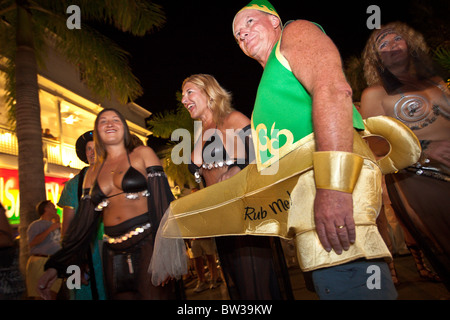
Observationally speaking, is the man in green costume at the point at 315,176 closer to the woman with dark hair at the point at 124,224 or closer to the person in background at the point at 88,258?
the woman with dark hair at the point at 124,224

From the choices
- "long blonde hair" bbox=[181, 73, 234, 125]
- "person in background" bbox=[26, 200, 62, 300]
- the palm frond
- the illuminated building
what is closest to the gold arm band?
"long blonde hair" bbox=[181, 73, 234, 125]

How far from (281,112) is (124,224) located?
5.62 feet

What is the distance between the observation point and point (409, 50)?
2.51 metres

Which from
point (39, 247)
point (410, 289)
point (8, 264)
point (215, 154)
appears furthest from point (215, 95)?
point (39, 247)

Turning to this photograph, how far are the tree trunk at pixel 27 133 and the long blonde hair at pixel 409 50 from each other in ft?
19.0

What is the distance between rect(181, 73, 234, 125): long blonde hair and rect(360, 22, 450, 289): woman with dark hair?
1.21 meters

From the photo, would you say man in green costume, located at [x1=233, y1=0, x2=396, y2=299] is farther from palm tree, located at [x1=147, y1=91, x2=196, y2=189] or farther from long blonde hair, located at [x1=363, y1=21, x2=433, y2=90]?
palm tree, located at [x1=147, y1=91, x2=196, y2=189]

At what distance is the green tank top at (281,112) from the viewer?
4.61 feet

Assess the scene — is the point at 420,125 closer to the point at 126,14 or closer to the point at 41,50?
the point at 126,14

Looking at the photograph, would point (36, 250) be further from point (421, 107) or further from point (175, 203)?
point (421, 107)

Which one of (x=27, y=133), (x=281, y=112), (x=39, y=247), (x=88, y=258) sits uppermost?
(x=27, y=133)

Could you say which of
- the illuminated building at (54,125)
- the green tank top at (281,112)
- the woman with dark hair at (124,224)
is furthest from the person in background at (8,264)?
the illuminated building at (54,125)
